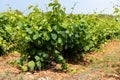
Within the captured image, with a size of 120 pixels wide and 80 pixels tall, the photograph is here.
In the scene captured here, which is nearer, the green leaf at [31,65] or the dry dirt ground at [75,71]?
the dry dirt ground at [75,71]

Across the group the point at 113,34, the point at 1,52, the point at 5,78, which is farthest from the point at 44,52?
the point at 113,34

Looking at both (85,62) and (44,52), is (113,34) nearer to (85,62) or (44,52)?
(85,62)

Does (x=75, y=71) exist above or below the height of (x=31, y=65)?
below

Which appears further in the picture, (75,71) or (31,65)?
(75,71)

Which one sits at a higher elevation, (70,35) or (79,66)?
(70,35)

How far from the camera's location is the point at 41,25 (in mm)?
6602

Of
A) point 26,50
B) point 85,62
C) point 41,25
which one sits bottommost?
point 85,62

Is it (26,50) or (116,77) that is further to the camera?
(26,50)

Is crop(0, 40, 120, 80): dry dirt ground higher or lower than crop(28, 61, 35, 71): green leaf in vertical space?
lower

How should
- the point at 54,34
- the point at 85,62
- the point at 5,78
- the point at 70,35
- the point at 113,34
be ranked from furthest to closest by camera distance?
1. the point at 113,34
2. the point at 85,62
3. the point at 70,35
4. the point at 54,34
5. the point at 5,78

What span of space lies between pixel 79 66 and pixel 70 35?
81cm

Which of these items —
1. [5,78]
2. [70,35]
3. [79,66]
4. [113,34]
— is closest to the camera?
[5,78]

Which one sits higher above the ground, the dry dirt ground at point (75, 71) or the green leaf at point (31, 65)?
the green leaf at point (31, 65)

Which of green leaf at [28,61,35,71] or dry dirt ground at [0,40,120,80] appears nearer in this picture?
dry dirt ground at [0,40,120,80]
